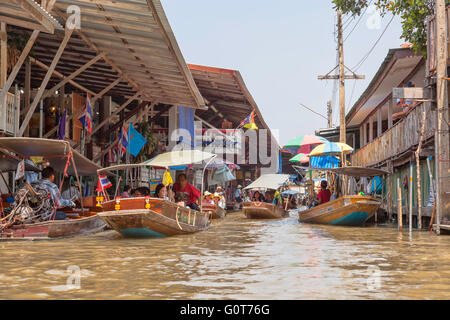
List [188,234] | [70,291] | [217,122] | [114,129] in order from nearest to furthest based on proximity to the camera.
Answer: [70,291]
[188,234]
[114,129]
[217,122]

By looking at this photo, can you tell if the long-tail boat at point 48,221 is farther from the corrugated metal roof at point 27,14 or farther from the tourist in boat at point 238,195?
the tourist in boat at point 238,195

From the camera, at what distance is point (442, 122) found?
13609 mm

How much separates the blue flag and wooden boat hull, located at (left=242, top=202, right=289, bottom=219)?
23.5 feet

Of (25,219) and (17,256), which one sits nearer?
(17,256)

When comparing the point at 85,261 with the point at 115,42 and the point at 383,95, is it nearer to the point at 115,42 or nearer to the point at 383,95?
the point at 115,42

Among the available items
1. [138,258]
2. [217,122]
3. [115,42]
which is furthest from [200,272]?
[217,122]

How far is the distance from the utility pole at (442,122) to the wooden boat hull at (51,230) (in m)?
8.25

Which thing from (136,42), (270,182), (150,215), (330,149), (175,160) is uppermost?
(136,42)

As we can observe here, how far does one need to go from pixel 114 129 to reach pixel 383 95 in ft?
36.3

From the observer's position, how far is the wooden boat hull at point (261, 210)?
24.3m

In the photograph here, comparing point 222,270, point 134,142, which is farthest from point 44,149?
point 134,142

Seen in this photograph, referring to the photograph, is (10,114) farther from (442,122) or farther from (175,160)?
(442,122)

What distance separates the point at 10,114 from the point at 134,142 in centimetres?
640
